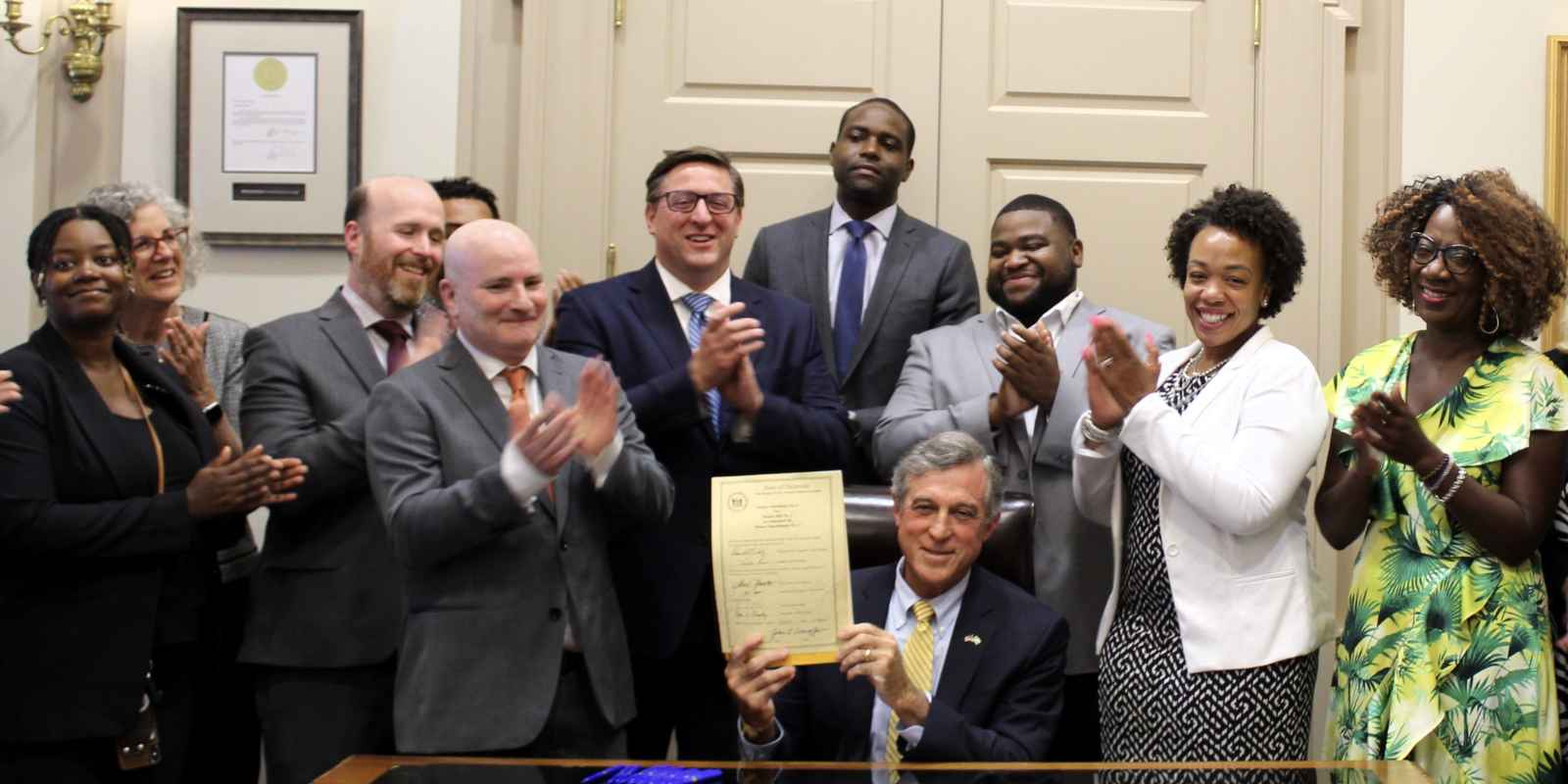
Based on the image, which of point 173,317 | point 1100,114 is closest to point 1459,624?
point 1100,114

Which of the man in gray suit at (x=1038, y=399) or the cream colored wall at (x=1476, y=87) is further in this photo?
the cream colored wall at (x=1476, y=87)

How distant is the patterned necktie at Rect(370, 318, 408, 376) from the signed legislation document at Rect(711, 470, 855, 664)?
3.61 ft

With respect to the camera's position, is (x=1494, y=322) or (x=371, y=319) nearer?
(x=1494, y=322)

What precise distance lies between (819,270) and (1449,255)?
1562 mm

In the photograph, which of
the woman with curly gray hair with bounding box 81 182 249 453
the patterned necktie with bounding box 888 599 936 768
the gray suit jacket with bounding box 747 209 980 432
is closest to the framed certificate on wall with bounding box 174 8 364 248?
the woman with curly gray hair with bounding box 81 182 249 453

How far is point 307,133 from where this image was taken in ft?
15.6

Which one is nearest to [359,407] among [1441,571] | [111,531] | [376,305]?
[376,305]

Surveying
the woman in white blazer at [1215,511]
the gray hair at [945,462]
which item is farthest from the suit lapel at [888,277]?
the gray hair at [945,462]

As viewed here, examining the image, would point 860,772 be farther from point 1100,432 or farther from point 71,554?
point 71,554

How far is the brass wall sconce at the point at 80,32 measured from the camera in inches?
183

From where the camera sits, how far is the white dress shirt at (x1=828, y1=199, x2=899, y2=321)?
4164 mm

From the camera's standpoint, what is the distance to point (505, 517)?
274 centimetres

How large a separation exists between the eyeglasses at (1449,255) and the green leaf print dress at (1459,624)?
16cm

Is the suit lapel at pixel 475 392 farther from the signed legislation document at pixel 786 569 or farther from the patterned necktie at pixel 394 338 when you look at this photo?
the signed legislation document at pixel 786 569
